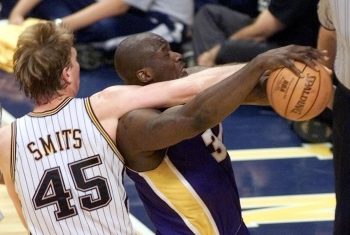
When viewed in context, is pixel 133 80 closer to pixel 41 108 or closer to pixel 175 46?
pixel 41 108

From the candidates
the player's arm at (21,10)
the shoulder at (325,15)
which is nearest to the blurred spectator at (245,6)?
the player's arm at (21,10)

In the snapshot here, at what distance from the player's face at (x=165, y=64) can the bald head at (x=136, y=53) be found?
18 mm

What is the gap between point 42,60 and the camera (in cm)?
341

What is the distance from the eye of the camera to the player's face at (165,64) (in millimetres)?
3525

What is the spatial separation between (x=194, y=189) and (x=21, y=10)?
526cm

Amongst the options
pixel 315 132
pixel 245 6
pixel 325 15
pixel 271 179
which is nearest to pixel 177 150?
pixel 325 15

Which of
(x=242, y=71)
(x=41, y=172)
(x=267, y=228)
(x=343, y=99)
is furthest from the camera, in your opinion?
(x=267, y=228)

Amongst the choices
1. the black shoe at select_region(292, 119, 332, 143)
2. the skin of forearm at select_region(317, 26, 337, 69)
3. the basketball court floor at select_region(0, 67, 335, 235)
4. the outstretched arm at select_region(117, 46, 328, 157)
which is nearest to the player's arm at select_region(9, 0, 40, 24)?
the basketball court floor at select_region(0, 67, 335, 235)

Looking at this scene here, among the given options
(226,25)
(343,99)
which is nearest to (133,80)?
(343,99)

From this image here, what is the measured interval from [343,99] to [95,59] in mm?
4590

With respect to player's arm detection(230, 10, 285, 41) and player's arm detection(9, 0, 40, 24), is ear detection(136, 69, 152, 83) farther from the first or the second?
player's arm detection(9, 0, 40, 24)

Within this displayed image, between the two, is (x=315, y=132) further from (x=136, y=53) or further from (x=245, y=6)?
(x=136, y=53)

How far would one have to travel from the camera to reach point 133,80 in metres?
3.59

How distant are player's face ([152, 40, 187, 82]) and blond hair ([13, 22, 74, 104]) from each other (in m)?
0.32
